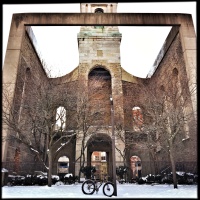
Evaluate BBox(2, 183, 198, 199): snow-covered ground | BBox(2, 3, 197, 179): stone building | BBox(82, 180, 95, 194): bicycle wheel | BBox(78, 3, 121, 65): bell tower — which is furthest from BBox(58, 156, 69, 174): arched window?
BBox(82, 180, 95, 194): bicycle wheel

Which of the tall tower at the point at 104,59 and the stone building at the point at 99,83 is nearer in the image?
the stone building at the point at 99,83

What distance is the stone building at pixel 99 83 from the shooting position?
15484mm

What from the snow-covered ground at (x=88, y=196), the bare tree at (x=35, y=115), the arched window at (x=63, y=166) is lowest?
the arched window at (x=63, y=166)

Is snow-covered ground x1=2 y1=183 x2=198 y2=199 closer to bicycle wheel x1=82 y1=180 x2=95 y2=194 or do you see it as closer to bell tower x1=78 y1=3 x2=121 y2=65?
bicycle wheel x1=82 y1=180 x2=95 y2=194

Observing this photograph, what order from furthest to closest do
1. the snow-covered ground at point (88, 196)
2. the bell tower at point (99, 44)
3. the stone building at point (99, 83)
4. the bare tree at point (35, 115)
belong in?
the bell tower at point (99, 44), the stone building at point (99, 83), the bare tree at point (35, 115), the snow-covered ground at point (88, 196)

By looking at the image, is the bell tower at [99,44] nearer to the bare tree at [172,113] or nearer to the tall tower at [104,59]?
the tall tower at [104,59]

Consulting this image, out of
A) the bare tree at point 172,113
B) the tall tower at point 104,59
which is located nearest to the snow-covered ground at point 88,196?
the bare tree at point 172,113

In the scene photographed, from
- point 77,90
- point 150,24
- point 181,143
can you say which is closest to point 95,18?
point 150,24

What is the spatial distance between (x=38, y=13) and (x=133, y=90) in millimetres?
13583

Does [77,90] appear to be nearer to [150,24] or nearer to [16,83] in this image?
[16,83]

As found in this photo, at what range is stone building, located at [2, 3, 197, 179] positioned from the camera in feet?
50.8

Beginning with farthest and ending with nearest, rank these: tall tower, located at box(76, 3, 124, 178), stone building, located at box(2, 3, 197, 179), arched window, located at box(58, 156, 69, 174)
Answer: arched window, located at box(58, 156, 69, 174)
tall tower, located at box(76, 3, 124, 178)
stone building, located at box(2, 3, 197, 179)

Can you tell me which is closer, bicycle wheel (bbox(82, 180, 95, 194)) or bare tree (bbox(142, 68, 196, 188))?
bicycle wheel (bbox(82, 180, 95, 194))

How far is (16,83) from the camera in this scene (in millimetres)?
15203
